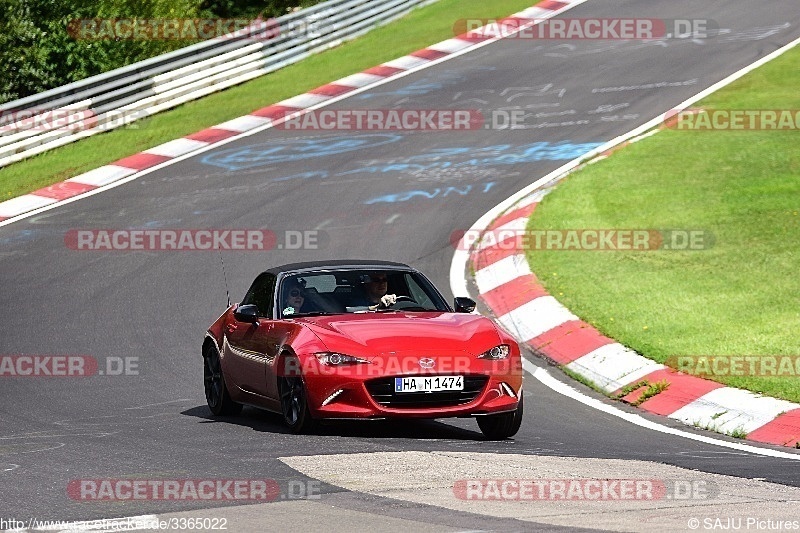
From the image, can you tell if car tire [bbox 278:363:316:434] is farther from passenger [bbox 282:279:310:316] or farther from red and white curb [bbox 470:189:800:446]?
red and white curb [bbox 470:189:800:446]

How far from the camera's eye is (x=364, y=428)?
10758 mm

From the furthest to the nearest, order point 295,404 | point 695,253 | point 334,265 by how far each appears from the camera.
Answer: point 695,253
point 334,265
point 295,404

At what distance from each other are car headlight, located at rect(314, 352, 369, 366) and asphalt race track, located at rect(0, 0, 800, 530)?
1.74 ft

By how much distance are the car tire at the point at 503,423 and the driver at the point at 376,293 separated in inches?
52.2

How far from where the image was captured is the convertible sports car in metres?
10.1

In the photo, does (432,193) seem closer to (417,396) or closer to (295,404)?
(295,404)

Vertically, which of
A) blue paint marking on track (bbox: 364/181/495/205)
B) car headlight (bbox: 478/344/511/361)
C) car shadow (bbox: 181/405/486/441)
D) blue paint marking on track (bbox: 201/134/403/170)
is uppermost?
car headlight (bbox: 478/344/511/361)

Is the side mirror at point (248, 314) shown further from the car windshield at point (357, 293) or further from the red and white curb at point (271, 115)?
the red and white curb at point (271, 115)

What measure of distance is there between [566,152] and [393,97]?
4.86 meters

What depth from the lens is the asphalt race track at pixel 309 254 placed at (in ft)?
30.3

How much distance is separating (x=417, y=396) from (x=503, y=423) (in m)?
0.75

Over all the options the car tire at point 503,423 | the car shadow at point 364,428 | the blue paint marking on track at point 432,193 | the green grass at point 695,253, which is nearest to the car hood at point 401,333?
the car tire at point 503,423

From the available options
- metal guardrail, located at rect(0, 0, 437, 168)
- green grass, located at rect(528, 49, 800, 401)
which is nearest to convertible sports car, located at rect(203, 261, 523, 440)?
green grass, located at rect(528, 49, 800, 401)

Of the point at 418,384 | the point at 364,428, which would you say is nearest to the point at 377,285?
the point at 364,428
